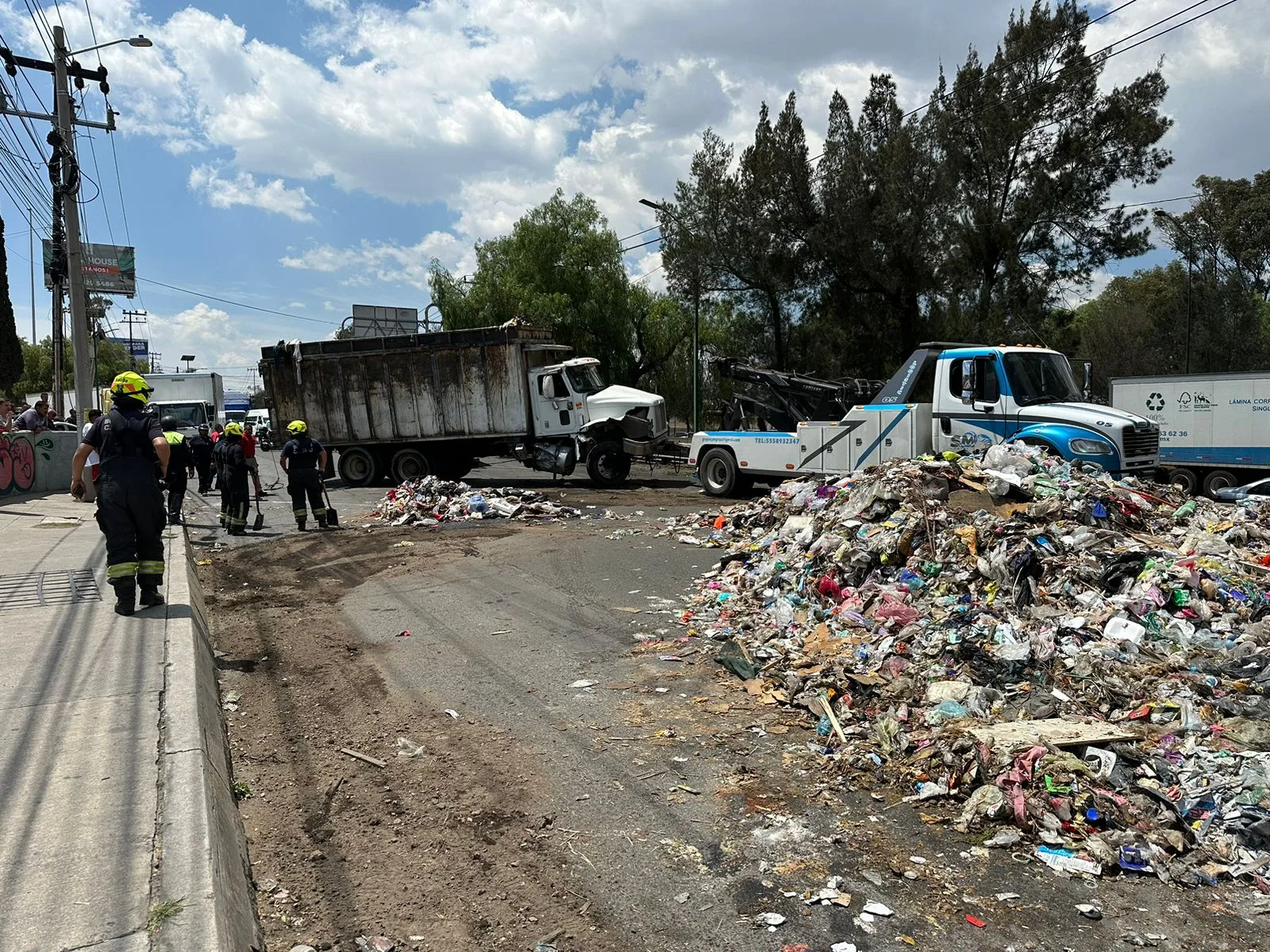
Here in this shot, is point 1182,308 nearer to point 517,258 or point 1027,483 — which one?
point 517,258

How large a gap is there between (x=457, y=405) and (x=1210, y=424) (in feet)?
49.8

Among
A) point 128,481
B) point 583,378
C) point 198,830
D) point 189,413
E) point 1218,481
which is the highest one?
point 189,413

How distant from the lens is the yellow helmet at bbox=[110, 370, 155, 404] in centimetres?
652

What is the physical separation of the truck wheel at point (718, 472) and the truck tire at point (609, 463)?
2.76m

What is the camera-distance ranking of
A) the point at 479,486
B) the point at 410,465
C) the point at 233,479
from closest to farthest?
the point at 233,479 < the point at 479,486 < the point at 410,465

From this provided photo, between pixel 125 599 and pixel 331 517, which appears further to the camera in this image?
pixel 331 517

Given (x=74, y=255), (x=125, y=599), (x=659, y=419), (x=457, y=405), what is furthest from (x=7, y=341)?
(x=125, y=599)

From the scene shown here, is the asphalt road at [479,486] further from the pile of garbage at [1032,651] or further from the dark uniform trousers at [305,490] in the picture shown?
the pile of garbage at [1032,651]

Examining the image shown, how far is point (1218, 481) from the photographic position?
1650 cm

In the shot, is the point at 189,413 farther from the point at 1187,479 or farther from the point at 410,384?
the point at 1187,479

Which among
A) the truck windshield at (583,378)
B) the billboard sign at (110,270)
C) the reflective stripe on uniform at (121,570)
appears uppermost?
the billboard sign at (110,270)

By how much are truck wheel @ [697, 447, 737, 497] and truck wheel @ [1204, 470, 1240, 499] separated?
8767 mm

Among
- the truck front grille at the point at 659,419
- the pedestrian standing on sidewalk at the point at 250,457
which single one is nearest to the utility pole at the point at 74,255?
the pedestrian standing on sidewalk at the point at 250,457

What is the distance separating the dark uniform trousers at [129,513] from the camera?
20.8ft
